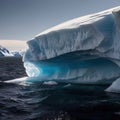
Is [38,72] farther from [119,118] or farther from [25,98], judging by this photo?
[119,118]

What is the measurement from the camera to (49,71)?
2927cm

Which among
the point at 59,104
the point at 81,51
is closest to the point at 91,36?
the point at 81,51

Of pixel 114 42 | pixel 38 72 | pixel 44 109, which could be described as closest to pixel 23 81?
pixel 38 72

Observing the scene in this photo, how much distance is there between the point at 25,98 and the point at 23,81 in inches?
385

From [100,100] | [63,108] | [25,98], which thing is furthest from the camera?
[25,98]

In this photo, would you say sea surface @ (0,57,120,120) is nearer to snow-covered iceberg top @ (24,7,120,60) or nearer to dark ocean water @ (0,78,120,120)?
dark ocean water @ (0,78,120,120)

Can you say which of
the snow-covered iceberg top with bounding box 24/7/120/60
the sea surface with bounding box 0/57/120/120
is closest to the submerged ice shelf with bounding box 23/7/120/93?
the snow-covered iceberg top with bounding box 24/7/120/60

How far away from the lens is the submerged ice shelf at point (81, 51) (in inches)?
837

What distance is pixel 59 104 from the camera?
16625 millimetres

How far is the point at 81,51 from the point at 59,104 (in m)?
6.96

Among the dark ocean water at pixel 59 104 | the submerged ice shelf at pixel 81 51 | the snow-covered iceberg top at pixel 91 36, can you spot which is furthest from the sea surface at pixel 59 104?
the snow-covered iceberg top at pixel 91 36

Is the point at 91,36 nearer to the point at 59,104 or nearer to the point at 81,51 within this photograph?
the point at 81,51

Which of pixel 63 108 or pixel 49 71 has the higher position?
pixel 49 71

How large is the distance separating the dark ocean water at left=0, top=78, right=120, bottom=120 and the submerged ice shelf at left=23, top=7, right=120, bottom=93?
2235 millimetres
